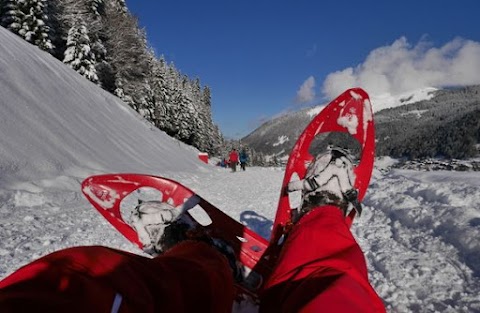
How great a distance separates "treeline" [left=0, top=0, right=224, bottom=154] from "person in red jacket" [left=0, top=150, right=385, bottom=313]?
84.1 ft

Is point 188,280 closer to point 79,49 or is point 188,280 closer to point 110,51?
point 79,49

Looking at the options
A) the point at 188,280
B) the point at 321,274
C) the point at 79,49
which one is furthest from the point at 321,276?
the point at 79,49

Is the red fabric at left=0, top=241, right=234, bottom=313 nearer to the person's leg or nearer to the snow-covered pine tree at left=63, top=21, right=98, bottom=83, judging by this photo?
the person's leg

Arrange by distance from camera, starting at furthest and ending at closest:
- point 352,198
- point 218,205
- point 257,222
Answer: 1. point 218,205
2. point 257,222
3. point 352,198

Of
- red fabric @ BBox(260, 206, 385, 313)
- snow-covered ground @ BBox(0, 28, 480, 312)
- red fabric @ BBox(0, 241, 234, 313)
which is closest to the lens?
red fabric @ BBox(0, 241, 234, 313)

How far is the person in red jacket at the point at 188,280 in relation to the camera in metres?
0.93

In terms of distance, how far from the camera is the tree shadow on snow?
5.20m

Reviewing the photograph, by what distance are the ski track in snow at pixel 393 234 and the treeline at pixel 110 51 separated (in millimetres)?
20911

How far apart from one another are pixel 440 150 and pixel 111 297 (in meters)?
138

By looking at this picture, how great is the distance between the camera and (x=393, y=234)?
435 centimetres

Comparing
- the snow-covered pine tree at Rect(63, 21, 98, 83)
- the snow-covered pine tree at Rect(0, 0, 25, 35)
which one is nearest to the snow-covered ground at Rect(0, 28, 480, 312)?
the snow-covered pine tree at Rect(0, 0, 25, 35)

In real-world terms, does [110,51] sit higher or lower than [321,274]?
higher

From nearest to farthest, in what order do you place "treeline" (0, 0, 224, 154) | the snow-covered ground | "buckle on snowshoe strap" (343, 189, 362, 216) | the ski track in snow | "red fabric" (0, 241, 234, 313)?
"red fabric" (0, 241, 234, 313) < the ski track in snow < the snow-covered ground < "buckle on snowshoe strap" (343, 189, 362, 216) < "treeline" (0, 0, 224, 154)

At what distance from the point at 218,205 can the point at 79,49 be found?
22.2m
